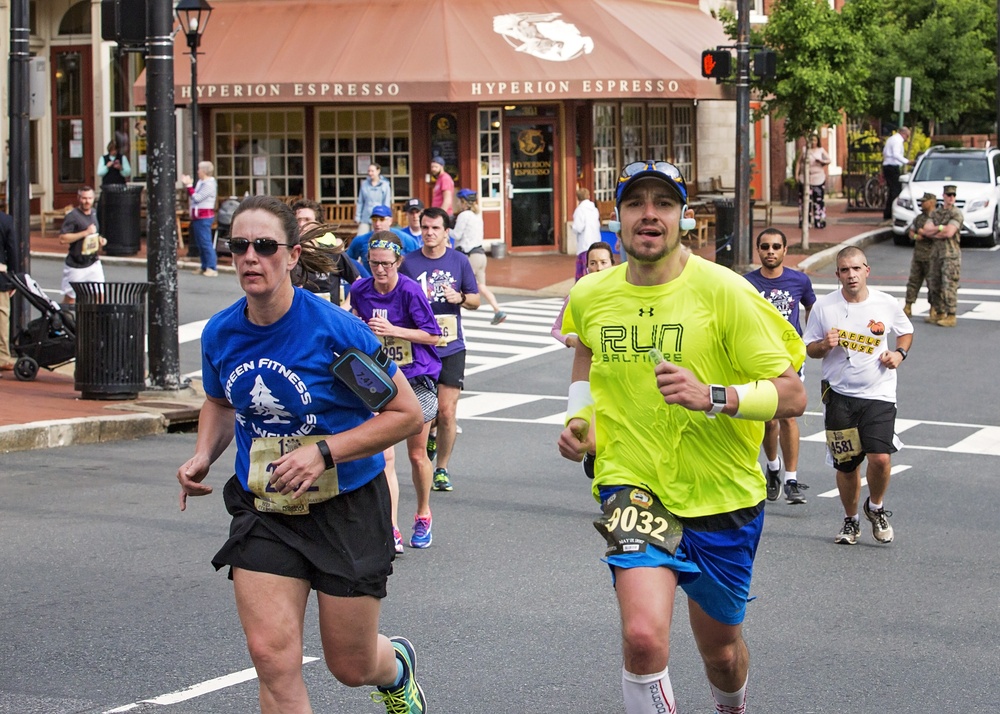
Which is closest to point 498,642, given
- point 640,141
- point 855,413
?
point 855,413

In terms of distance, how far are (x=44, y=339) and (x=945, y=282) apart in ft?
37.1

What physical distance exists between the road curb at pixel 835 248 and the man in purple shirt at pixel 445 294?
13.0 metres

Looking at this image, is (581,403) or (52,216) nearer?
(581,403)

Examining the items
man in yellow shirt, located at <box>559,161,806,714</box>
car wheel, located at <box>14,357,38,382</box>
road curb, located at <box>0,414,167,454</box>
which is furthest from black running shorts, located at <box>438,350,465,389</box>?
car wheel, located at <box>14,357,38,382</box>

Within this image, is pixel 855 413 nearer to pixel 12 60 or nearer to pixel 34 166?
pixel 12 60

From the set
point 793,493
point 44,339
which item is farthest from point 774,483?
point 44,339

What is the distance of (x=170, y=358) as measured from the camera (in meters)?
14.0

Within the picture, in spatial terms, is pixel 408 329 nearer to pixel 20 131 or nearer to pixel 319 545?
pixel 319 545

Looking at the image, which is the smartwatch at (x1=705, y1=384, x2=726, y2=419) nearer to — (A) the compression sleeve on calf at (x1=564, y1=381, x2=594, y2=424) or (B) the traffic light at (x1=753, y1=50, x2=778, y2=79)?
(A) the compression sleeve on calf at (x1=564, y1=381, x2=594, y2=424)

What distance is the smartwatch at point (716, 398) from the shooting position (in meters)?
4.47

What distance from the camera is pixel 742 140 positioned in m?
24.0

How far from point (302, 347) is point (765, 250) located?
5648 millimetres

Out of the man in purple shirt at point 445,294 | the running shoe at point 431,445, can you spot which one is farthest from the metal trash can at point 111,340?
the man in purple shirt at point 445,294

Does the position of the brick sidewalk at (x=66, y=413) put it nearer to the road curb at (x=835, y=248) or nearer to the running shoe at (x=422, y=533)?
the running shoe at (x=422, y=533)
